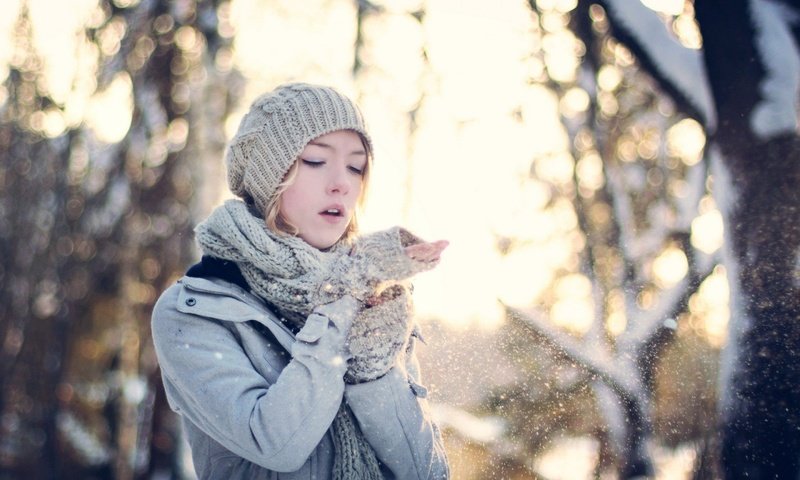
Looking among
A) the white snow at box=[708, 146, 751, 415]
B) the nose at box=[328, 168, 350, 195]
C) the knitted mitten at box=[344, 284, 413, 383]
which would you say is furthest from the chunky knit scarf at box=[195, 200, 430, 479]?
the white snow at box=[708, 146, 751, 415]

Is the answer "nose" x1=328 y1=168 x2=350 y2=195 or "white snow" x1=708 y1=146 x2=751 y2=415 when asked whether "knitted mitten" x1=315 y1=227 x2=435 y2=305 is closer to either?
"nose" x1=328 y1=168 x2=350 y2=195

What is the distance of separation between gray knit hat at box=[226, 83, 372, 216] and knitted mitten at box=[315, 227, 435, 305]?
299 millimetres

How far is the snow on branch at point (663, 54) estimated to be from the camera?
243 centimetres

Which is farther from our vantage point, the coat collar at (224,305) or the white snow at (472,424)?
the white snow at (472,424)

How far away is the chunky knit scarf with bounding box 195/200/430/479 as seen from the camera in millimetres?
1560

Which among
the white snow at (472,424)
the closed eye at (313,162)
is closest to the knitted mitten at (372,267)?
the closed eye at (313,162)

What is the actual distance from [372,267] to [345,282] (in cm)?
8

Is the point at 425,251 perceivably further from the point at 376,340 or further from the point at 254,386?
the point at 254,386

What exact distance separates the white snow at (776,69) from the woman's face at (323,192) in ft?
4.30

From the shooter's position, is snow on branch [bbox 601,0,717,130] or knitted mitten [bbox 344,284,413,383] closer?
knitted mitten [bbox 344,284,413,383]

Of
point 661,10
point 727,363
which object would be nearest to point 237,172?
point 727,363

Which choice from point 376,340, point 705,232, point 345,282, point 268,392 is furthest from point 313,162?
point 705,232

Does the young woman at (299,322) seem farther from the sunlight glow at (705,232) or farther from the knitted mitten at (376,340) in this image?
the sunlight glow at (705,232)

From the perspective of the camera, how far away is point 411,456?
5.36ft
